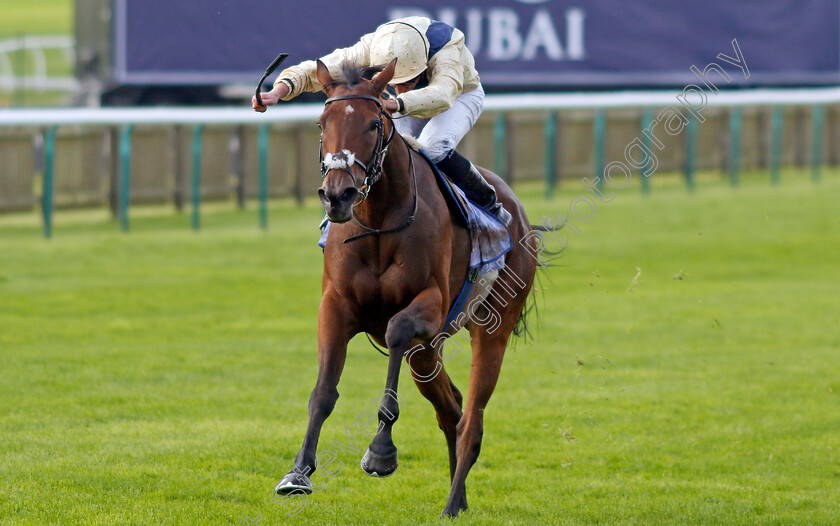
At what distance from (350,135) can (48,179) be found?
10.5 metres

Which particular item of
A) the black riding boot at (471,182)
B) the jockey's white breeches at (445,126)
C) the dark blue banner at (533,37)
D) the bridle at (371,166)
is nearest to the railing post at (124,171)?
the dark blue banner at (533,37)

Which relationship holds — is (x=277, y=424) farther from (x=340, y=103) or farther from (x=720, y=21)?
(x=720, y=21)

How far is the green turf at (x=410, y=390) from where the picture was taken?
5.27 metres

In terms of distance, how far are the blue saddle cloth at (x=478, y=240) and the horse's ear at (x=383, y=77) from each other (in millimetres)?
681

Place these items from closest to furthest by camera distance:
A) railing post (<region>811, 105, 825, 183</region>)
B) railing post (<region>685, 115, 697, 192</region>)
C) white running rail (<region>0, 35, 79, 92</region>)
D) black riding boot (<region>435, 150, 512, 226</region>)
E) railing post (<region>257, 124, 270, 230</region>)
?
black riding boot (<region>435, 150, 512, 226</region>)
railing post (<region>257, 124, 270, 230</region>)
railing post (<region>685, 115, 697, 192</region>)
railing post (<region>811, 105, 825, 183</region>)
white running rail (<region>0, 35, 79, 92</region>)

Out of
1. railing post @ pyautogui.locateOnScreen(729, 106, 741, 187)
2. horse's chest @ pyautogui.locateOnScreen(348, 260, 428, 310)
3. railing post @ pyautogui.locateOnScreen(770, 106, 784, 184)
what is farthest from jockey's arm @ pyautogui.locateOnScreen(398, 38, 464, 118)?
railing post @ pyautogui.locateOnScreen(770, 106, 784, 184)

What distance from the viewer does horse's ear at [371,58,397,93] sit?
13.8ft

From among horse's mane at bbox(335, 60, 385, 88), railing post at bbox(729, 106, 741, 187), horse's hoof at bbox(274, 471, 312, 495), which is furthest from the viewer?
railing post at bbox(729, 106, 741, 187)

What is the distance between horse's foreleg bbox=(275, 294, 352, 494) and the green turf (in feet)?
3.02

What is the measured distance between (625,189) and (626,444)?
12.3m

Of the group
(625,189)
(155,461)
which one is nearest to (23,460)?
(155,461)

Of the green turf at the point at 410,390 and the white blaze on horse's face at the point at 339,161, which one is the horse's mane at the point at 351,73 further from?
the green turf at the point at 410,390

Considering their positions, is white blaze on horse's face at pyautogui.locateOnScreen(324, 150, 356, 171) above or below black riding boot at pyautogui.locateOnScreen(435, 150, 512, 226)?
above

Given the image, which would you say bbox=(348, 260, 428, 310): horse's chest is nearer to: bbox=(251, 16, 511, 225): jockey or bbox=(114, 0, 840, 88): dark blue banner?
bbox=(251, 16, 511, 225): jockey
